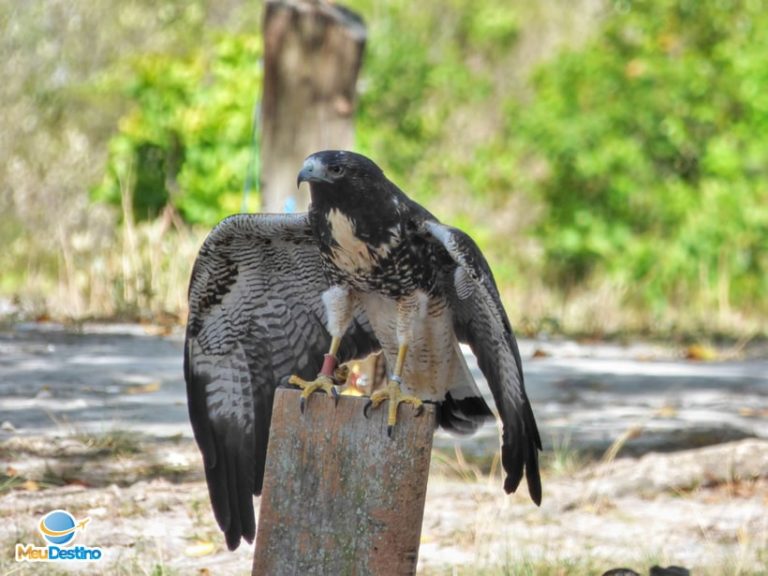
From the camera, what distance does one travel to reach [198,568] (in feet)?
15.1

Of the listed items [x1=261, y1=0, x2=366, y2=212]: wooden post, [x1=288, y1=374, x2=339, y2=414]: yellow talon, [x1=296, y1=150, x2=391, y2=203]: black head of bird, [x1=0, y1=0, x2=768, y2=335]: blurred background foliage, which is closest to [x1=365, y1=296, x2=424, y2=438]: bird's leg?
[x1=288, y1=374, x2=339, y2=414]: yellow talon

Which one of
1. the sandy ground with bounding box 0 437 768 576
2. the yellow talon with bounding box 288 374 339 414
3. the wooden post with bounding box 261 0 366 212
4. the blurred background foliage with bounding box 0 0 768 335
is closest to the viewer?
the yellow talon with bounding box 288 374 339 414

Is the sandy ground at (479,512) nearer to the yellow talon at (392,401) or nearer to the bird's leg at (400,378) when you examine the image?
the bird's leg at (400,378)

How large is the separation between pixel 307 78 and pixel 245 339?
387 cm

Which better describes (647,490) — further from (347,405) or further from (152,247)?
(152,247)

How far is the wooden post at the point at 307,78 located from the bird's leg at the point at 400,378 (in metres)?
3.75

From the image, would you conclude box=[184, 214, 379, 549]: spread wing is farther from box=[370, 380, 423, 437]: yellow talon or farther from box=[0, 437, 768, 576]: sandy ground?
box=[370, 380, 423, 437]: yellow talon

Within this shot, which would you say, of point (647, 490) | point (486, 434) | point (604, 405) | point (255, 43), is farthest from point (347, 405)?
point (255, 43)

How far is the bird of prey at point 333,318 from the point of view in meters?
4.21

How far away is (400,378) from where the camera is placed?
3.99 m

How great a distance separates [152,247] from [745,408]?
187 inches
